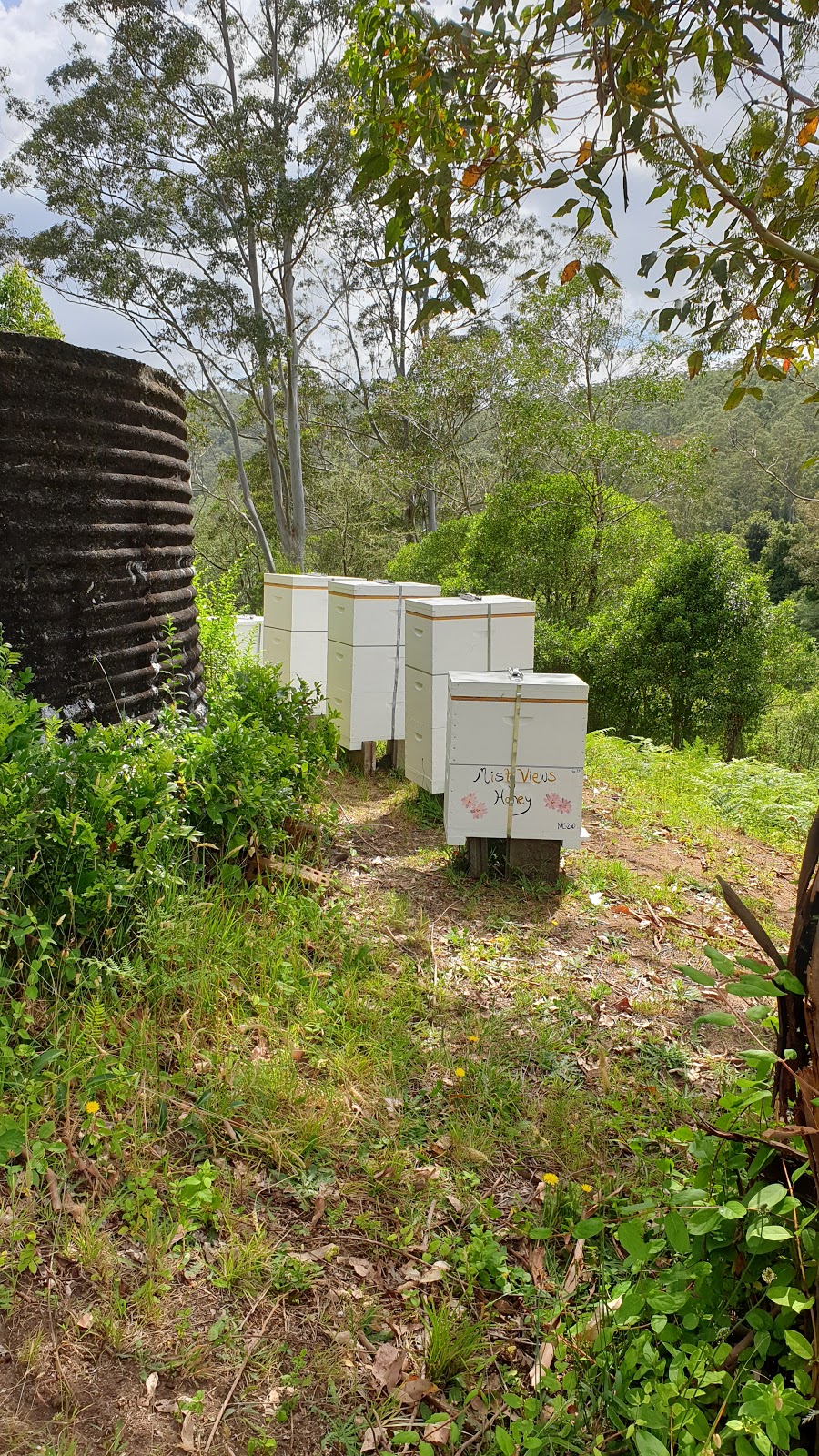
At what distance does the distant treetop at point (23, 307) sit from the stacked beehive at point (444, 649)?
4740mm

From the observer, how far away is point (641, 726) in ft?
45.6

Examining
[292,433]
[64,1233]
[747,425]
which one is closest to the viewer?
[64,1233]

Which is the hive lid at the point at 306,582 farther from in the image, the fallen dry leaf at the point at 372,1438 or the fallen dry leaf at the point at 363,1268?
the fallen dry leaf at the point at 372,1438

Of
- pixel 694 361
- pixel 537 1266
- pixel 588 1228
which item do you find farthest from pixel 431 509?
pixel 588 1228

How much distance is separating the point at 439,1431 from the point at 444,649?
4271 millimetres

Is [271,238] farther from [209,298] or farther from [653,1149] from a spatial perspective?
[653,1149]

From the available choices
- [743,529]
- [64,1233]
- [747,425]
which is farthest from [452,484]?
[747,425]

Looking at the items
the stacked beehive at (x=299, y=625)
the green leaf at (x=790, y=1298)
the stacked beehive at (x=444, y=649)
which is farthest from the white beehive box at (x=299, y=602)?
the green leaf at (x=790, y=1298)

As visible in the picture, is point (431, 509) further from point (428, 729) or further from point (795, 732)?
point (428, 729)

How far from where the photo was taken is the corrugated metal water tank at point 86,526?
114 inches

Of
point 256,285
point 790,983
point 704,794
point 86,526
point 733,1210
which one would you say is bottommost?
point 704,794

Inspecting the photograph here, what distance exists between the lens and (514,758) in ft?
14.6

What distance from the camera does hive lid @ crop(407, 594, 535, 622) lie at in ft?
18.1

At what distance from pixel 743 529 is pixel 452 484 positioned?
2253 centimetres
